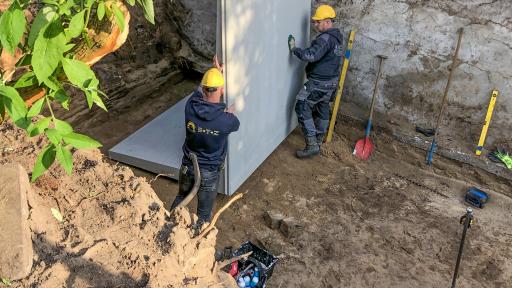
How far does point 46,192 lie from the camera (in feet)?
8.86

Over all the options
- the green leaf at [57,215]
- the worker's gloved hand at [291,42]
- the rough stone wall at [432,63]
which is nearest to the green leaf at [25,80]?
the green leaf at [57,215]

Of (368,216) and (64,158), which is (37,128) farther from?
(368,216)

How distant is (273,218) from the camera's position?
518cm

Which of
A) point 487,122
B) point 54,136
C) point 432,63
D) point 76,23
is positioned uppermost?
point 76,23

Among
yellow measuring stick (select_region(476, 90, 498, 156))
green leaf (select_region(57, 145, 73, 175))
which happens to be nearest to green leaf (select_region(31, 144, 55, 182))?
green leaf (select_region(57, 145, 73, 175))

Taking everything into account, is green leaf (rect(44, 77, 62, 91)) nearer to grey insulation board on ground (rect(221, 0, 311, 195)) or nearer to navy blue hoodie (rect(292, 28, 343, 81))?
grey insulation board on ground (rect(221, 0, 311, 195))

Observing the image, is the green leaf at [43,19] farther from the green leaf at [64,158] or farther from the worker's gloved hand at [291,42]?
the worker's gloved hand at [291,42]

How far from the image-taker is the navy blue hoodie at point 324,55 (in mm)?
5641

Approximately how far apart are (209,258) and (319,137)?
392 cm

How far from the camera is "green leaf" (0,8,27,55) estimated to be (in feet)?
6.88

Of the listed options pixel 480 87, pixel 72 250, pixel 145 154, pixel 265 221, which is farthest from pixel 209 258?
pixel 480 87

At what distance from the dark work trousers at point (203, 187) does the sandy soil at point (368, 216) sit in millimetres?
404

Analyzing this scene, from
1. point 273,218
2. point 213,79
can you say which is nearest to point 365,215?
point 273,218

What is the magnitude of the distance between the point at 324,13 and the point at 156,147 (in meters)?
2.51
